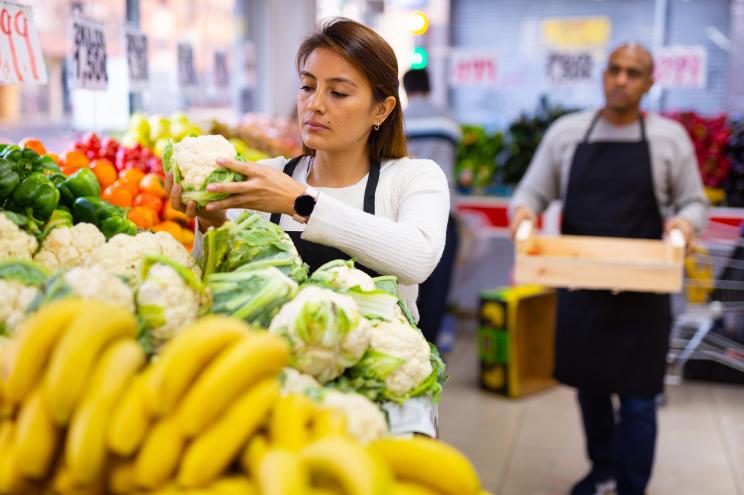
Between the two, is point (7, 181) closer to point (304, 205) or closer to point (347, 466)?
point (304, 205)

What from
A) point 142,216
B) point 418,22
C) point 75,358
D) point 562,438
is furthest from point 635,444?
point 418,22

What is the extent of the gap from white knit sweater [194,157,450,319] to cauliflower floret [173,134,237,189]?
0.24 meters

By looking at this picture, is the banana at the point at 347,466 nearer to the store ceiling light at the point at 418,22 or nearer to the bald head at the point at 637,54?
the bald head at the point at 637,54

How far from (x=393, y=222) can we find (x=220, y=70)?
13.3 ft

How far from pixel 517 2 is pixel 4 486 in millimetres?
7781

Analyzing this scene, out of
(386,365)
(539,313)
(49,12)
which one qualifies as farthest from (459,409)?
(386,365)

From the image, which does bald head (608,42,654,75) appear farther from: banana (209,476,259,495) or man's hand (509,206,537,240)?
banana (209,476,259,495)

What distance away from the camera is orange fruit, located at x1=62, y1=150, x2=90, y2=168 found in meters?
2.91

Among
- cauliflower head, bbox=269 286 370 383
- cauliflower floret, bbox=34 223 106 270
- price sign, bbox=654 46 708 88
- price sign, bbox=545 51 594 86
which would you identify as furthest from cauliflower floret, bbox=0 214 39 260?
price sign, bbox=654 46 708 88

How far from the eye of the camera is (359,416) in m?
1.28

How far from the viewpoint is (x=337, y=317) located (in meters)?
1.45

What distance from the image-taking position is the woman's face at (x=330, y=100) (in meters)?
2.14

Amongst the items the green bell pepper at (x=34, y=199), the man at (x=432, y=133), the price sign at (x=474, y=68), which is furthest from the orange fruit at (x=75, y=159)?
the price sign at (x=474, y=68)

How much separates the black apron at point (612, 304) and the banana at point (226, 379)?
105 inches
